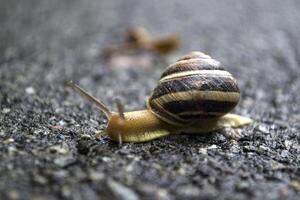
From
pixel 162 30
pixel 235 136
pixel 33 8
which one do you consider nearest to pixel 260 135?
pixel 235 136

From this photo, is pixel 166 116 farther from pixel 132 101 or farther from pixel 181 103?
pixel 132 101

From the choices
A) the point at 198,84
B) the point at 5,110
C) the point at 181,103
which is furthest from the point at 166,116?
the point at 5,110

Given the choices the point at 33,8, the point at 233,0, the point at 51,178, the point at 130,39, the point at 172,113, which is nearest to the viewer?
the point at 51,178

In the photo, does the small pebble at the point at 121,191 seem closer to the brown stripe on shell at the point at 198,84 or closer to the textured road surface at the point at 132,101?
the textured road surface at the point at 132,101

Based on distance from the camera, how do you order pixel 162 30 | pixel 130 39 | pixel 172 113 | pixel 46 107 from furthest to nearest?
pixel 162 30
pixel 130 39
pixel 46 107
pixel 172 113

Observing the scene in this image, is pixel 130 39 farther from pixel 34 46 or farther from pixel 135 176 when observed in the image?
pixel 135 176

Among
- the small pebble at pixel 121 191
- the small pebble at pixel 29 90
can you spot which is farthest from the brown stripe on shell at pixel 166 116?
the small pebble at pixel 29 90

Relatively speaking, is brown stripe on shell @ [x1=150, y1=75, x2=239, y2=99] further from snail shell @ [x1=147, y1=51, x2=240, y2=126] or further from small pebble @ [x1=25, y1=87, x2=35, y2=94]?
small pebble @ [x1=25, y1=87, x2=35, y2=94]
